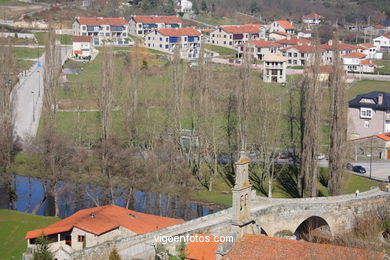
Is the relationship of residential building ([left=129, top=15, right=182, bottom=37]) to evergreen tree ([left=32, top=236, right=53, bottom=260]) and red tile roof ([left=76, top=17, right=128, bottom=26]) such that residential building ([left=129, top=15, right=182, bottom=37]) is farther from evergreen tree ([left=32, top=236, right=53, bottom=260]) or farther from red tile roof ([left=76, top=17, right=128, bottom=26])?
evergreen tree ([left=32, top=236, right=53, bottom=260])

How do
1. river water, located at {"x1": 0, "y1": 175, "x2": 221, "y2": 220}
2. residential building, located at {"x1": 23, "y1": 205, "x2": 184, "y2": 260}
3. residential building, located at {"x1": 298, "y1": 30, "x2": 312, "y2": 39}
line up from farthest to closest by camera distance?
1. residential building, located at {"x1": 298, "y1": 30, "x2": 312, "y2": 39}
2. river water, located at {"x1": 0, "y1": 175, "x2": 221, "y2": 220}
3. residential building, located at {"x1": 23, "y1": 205, "x2": 184, "y2": 260}

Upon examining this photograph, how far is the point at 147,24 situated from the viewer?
276ft

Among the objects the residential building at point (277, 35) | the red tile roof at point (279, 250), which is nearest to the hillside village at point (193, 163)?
the red tile roof at point (279, 250)

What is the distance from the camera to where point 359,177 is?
3847 centimetres

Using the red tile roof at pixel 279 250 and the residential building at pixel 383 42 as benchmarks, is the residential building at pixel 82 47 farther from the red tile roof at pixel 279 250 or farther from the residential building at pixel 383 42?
the red tile roof at pixel 279 250

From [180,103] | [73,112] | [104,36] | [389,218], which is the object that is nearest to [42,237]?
[389,218]

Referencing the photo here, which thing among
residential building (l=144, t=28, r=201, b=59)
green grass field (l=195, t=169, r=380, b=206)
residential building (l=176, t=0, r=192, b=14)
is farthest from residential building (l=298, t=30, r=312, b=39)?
green grass field (l=195, t=169, r=380, b=206)

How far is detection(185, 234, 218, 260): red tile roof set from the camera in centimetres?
2349

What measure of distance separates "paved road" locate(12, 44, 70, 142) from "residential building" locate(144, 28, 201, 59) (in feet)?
56.0

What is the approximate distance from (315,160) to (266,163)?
323cm

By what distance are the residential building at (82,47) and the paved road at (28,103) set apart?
7408 mm

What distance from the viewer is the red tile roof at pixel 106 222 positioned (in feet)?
85.2

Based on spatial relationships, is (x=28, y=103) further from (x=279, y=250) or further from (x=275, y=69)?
(x=279, y=250)

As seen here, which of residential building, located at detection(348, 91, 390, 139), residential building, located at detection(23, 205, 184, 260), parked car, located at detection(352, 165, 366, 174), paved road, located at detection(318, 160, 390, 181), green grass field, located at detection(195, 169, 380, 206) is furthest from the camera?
residential building, located at detection(348, 91, 390, 139)
